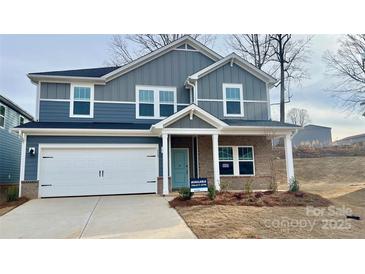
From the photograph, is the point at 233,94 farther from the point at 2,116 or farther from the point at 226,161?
the point at 2,116

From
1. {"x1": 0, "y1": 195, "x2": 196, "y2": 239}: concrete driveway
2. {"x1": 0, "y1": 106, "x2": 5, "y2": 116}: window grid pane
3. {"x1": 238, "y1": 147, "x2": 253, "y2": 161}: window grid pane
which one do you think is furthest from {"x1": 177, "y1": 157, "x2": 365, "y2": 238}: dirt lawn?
{"x1": 0, "y1": 106, "x2": 5, "y2": 116}: window grid pane

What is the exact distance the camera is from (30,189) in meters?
11.5

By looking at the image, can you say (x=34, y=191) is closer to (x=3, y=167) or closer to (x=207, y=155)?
(x=3, y=167)

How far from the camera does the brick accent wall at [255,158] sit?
43.9ft

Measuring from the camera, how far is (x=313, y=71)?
2403 cm

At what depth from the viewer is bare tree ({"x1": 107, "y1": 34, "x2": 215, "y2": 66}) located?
25.3m

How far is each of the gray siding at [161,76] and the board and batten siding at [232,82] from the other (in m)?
1.09

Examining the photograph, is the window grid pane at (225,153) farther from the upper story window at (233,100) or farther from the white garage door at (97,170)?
the white garage door at (97,170)

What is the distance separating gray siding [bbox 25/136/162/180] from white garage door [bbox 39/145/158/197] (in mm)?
227

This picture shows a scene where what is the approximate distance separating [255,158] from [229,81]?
4084mm

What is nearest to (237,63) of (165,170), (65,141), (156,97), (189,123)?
(156,97)

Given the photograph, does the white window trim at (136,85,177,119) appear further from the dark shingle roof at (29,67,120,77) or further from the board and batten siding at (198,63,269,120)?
the dark shingle roof at (29,67,120,77)

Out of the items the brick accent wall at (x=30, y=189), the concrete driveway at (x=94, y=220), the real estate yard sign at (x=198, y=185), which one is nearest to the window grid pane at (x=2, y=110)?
the brick accent wall at (x=30, y=189)
